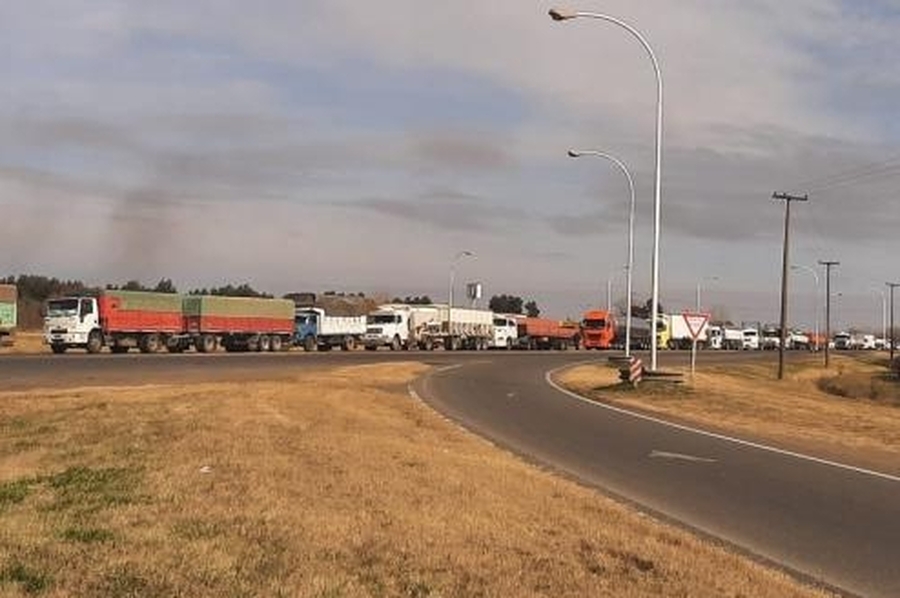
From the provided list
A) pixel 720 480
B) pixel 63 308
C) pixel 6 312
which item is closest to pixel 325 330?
pixel 6 312

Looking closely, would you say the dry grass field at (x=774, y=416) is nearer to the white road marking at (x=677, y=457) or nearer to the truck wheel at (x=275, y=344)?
the white road marking at (x=677, y=457)

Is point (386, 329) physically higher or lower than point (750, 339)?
higher

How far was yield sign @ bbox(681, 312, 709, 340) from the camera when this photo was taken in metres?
40.6

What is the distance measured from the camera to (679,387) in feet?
120

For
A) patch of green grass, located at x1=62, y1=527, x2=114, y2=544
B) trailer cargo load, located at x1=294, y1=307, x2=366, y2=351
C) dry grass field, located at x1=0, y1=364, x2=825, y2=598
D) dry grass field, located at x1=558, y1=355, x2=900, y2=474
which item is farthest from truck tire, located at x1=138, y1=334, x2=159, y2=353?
patch of green grass, located at x1=62, y1=527, x2=114, y2=544

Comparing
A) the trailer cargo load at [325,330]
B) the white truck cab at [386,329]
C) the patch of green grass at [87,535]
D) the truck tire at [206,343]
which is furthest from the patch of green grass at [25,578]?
the white truck cab at [386,329]

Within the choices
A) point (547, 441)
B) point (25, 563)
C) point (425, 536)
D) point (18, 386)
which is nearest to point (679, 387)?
point (547, 441)

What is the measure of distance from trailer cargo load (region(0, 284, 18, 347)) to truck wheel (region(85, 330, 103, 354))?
6.72 m

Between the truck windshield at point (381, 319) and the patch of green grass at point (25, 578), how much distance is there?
3003 inches

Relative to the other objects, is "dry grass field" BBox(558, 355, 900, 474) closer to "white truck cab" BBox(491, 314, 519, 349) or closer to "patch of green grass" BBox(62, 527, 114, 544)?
"patch of green grass" BBox(62, 527, 114, 544)

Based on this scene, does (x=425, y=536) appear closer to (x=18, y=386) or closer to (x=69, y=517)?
(x=69, y=517)

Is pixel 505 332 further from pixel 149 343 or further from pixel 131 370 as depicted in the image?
pixel 131 370

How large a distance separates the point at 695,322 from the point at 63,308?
32.8 m

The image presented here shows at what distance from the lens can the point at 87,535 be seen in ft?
28.8
